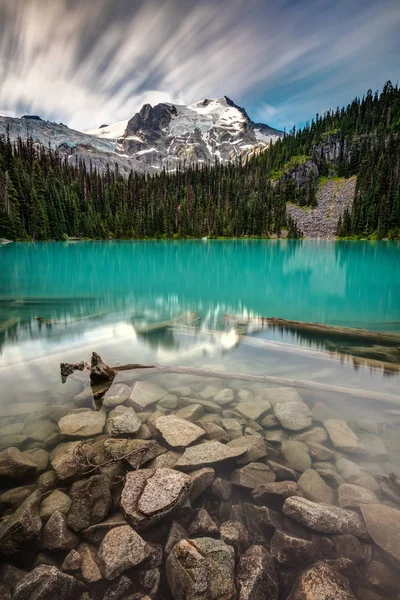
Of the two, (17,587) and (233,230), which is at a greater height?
(233,230)

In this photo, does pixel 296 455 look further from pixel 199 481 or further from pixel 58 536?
pixel 58 536

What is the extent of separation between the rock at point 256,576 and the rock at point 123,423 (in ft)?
10.1

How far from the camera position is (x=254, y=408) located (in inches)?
273

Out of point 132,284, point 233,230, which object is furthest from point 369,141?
point 132,284

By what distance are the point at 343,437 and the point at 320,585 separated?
3.06 meters

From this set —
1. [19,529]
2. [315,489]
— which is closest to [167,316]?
[315,489]

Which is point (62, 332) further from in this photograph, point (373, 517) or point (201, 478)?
point (373, 517)

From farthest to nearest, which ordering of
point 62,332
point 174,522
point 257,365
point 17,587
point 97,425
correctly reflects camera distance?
1. point 62,332
2. point 257,365
3. point 97,425
4. point 174,522
5. point 17,587

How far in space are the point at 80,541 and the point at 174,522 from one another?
1.19 meters

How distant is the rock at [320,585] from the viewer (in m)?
3.16

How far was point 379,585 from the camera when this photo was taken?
336 centimetres

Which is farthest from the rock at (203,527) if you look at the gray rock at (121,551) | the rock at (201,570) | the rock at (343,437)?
the rock at (343,437)

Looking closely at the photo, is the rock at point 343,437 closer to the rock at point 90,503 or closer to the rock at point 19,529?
the rock at point 90,503

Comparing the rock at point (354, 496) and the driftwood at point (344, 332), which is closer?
the rock at point (354, 496)
